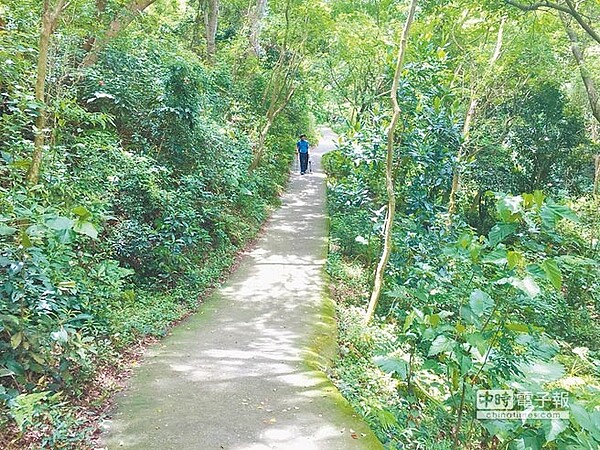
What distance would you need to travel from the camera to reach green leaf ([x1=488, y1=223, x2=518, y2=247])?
2.89m

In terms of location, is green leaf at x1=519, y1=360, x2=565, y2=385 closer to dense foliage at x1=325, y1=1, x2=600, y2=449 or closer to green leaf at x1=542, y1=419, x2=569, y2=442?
dense foliage at x1=325, y1=1, x2=600, y2=449

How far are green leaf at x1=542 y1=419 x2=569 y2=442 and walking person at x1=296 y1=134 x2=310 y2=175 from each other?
14.8 metres

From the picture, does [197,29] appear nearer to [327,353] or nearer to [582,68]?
[582,68]

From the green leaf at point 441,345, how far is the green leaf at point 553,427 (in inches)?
26.9

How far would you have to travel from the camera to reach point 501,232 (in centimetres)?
292

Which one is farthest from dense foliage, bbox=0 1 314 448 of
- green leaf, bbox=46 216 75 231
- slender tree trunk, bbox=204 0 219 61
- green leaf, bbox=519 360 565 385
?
green leaf, bbox=519 360 565 385

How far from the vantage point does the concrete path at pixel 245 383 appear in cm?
362

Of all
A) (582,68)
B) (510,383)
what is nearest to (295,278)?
(510,383)

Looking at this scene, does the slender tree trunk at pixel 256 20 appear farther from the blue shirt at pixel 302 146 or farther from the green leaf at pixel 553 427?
the green leaf at pixel 553 427

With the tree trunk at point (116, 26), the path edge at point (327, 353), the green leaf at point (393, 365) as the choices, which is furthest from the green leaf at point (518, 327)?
the tree trunk at point (116, 26)

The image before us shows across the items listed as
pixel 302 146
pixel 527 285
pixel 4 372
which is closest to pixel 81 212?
pixel 4 372

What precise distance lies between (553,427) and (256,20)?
558 inches

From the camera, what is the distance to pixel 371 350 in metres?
6.11

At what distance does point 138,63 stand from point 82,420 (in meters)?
6.67
